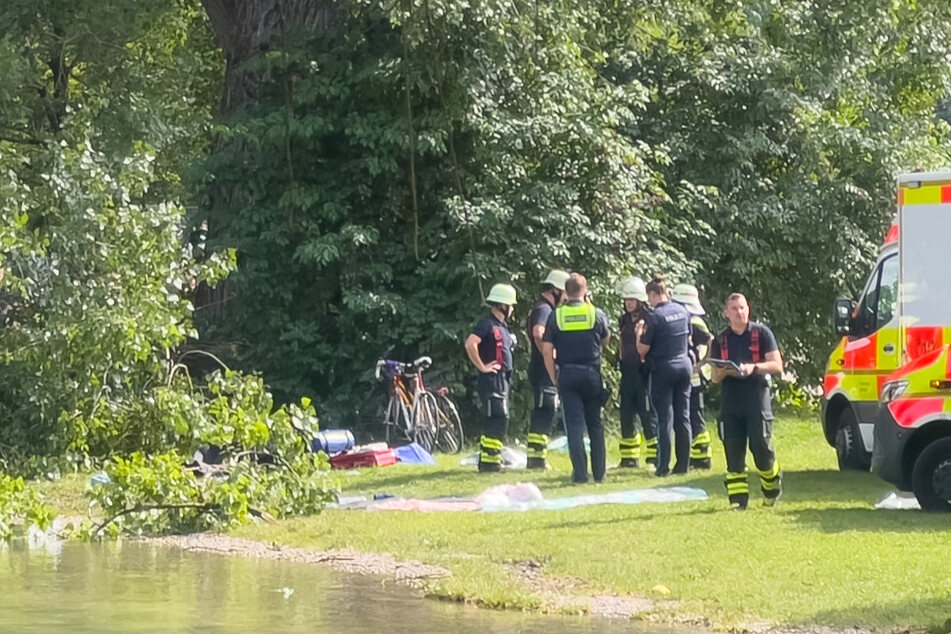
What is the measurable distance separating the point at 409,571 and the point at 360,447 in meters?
7.84

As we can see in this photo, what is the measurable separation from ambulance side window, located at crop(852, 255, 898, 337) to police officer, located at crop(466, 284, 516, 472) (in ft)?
11.4

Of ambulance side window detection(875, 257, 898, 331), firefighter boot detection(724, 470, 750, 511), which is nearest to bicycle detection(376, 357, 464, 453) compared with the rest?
ambulance side window detection(875, 257, 898, 331)

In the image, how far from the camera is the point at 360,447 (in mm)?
19719

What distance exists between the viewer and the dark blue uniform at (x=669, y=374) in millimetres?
16812

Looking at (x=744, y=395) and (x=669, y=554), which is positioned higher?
(x=744, y=395)

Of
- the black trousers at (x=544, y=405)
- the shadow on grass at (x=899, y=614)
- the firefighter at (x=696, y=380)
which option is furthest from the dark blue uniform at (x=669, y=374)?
the shadow on grass at (x=899, y=614)

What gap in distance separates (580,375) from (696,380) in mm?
2014

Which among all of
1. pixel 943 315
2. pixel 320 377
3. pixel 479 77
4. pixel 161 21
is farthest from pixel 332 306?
pixel 943 315

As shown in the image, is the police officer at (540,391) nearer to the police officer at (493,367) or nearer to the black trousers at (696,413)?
the police officer at (493,367)

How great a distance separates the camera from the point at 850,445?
17562 mm

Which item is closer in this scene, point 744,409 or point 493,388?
point 744,409

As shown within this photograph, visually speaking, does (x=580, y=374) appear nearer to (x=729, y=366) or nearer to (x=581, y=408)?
(x=581, y=408)

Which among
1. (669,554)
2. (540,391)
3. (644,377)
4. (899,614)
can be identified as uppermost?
(644,377)

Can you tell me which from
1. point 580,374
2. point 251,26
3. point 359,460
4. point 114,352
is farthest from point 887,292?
point 251,26
